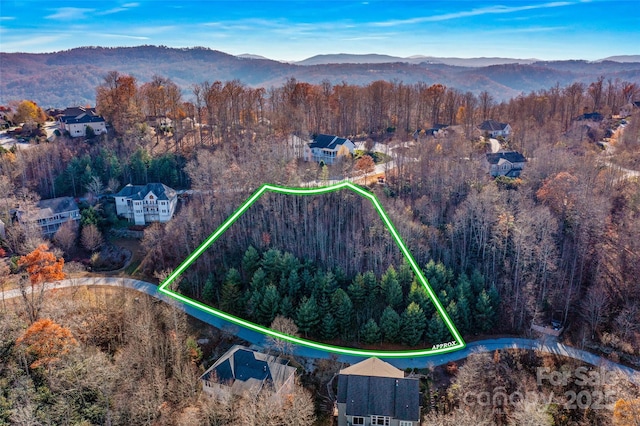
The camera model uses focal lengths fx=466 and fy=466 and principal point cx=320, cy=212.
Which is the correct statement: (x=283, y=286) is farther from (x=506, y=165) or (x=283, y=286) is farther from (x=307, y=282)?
(x=506, y=165)

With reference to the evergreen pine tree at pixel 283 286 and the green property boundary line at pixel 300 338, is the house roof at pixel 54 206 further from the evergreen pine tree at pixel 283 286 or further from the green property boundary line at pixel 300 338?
the evergreen pine tree at pixel 283 286

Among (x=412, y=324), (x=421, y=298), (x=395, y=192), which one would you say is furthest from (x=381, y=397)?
(x=395, y=192)

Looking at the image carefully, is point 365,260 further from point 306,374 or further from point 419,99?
point 419,99

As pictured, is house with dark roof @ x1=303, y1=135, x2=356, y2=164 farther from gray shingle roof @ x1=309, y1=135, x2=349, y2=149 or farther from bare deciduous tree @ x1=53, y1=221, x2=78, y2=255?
bare deciduous tree @ x1=53, y1=221, x2=78, y2=255

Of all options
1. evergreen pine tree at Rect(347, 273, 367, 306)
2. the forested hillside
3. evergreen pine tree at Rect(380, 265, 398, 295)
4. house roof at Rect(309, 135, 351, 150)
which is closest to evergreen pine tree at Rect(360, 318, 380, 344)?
evergreen pine tree at Rect(347, 273, 367, 306)

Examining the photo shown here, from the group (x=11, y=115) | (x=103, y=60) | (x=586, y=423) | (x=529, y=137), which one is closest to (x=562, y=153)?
(x=529, y=137)

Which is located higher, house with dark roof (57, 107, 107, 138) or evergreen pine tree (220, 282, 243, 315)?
house with dark roof (57, 107, 107, 138)

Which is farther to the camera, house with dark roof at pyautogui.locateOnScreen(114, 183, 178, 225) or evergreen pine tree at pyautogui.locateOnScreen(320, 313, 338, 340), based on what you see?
house with dark roof at pyautogui.locateOnScreen(114, 183, 178, 225)
